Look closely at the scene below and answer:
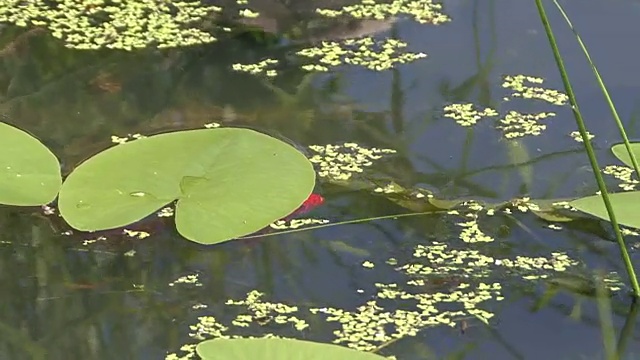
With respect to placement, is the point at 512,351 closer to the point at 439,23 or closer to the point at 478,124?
the point at 478,124

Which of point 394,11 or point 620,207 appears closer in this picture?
point 620,207

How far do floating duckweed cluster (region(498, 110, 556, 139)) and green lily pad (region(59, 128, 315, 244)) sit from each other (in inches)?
13.0

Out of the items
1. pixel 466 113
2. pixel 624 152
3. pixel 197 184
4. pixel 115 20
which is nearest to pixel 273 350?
pixel 197 184

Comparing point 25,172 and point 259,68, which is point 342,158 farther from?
point 25,172

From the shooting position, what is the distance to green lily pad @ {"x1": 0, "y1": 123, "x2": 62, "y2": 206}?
3.42 ft

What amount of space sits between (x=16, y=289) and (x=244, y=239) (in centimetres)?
24

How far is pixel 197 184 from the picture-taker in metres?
1.05

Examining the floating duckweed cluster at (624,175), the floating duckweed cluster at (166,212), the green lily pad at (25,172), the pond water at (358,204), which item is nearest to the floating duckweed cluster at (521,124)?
the pond water at (358,204)

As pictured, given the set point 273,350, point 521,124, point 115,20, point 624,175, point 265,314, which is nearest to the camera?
point 273,350

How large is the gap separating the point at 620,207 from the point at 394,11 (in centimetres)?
70

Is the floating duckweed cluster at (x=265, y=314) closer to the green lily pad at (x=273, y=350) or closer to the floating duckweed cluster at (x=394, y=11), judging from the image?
the green lily pad at (x=273, y=350)

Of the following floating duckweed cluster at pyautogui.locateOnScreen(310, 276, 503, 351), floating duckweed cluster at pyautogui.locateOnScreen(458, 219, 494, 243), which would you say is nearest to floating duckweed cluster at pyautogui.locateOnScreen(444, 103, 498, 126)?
floating duckweed cluster at pyautogui.locateOnScreen(458, 219, 494, 243)

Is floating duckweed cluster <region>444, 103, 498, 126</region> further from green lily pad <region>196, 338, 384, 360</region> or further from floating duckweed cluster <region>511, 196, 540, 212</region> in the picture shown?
green lily pad <region>196, 338, 384, 360</region>

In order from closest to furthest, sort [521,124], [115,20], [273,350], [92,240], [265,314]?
1. [273,350]
2. [265,314]
3. [92,240]
4. [521,124]
5. [115,20]
